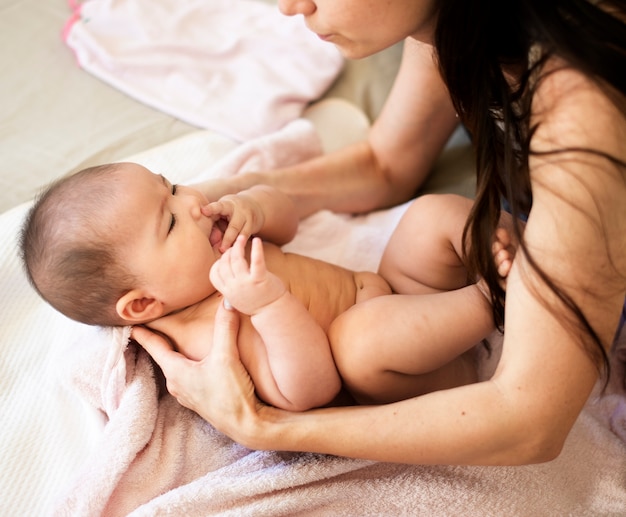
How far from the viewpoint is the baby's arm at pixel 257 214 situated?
110 centimetres

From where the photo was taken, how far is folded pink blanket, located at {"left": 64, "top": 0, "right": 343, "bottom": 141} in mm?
1623

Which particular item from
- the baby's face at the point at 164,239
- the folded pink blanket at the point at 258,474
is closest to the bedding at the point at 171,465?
the folded pink blanket at the point at 258,474

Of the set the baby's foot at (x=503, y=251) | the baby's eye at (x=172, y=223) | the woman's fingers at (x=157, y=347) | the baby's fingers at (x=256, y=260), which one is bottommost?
the woman's fingers at (x=157, y=347)

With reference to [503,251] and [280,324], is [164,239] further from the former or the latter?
[503,251]

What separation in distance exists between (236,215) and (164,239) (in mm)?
140

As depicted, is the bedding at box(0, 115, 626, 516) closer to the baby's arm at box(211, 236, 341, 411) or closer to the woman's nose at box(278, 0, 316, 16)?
the baby's arm at box(211, 236, 341, 411)

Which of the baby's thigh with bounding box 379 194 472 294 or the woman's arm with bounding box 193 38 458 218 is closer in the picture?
the baby's thigh with bounding box 379 194 472 294

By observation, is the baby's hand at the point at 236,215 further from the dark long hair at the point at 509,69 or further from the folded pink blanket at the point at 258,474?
the dark long hair at the point at 509,69

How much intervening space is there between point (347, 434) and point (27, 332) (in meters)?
0.65

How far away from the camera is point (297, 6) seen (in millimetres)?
961

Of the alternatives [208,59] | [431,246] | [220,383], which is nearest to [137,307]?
[220,383]

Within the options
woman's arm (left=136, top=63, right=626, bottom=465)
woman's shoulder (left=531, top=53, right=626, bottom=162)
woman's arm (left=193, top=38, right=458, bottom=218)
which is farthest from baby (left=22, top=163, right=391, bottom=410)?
woman's shoulder (left=531, top=53, right=626, bottom=162)

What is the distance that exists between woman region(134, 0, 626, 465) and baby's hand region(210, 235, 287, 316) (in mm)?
78

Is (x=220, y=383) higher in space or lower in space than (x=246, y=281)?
lower
